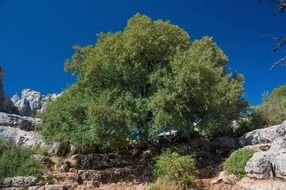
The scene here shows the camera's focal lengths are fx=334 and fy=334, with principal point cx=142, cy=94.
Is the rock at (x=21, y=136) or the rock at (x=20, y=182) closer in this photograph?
the rock at (x=20, y=182)

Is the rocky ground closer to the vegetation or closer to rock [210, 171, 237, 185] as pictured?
rock [210, 171, 237, 185]

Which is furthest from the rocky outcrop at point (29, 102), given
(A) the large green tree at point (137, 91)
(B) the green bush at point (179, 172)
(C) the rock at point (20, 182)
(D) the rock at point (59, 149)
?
(B) the green bush at point (179, 172)

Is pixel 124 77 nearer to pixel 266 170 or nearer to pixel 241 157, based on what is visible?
pixel 241 157

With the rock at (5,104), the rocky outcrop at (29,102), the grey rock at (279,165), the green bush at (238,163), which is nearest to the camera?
the grey rock at (279,165)

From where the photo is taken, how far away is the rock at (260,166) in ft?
43.6

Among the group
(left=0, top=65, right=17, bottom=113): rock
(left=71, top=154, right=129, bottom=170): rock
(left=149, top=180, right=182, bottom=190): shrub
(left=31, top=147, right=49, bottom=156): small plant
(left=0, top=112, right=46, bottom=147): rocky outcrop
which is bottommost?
(left=149, top=180, right=182, bottom=190): shrub

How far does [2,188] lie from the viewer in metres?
14.8

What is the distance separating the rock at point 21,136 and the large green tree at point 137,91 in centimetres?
236

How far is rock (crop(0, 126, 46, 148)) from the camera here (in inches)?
860

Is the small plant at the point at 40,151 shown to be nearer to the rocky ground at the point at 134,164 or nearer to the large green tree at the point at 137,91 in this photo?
the rocky ground at the point at 134,164

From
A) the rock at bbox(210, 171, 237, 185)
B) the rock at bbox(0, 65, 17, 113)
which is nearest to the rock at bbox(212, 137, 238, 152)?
the rock at bbox(210, 171, 237, 185)

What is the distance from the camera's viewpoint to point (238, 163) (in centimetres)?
1477

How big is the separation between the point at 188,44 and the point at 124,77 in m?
5.69

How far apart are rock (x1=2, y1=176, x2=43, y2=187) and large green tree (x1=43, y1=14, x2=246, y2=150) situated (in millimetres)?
3397
